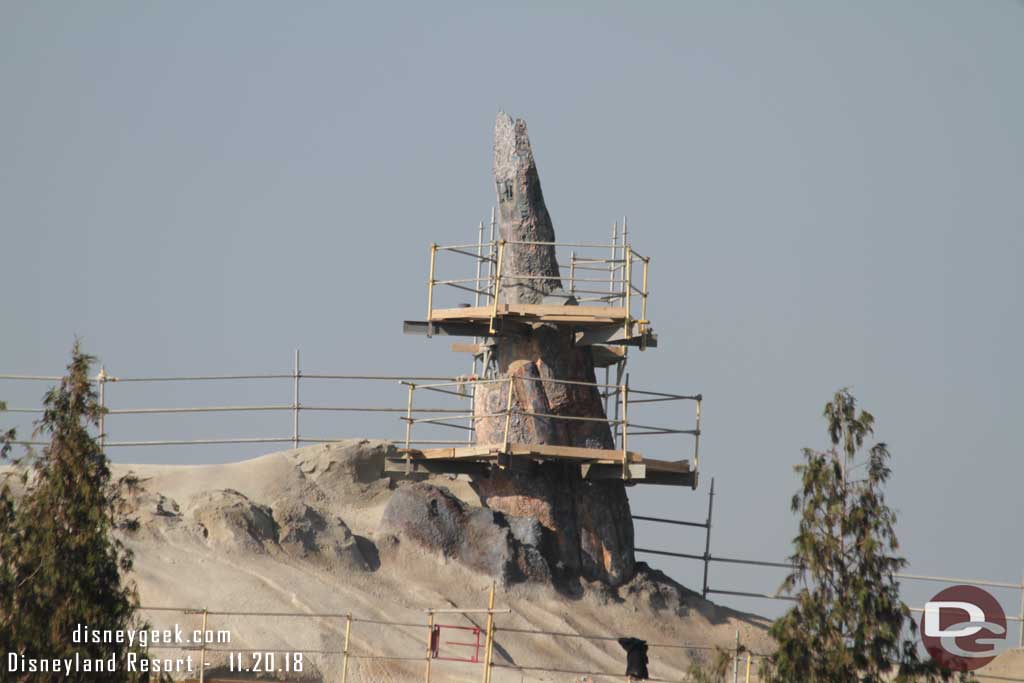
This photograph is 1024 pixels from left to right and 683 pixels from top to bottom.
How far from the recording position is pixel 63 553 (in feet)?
57.6

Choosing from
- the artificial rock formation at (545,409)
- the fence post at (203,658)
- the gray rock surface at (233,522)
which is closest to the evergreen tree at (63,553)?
the fence post at (203,658)

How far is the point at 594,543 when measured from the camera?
2758 centimetres

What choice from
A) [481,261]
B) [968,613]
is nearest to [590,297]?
[481,261]

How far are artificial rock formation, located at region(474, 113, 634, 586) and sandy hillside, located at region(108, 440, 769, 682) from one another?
65 centimetres

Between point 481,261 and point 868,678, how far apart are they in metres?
12.2

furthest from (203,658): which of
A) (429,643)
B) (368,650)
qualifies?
(368,650)

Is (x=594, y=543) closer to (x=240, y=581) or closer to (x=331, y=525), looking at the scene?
(x=331, y=525)

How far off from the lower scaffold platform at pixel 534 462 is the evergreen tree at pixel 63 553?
908cm

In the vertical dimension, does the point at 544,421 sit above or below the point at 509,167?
below

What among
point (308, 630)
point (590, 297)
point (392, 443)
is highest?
point (590, 297)

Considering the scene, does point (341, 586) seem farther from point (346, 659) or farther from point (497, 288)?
point (497, 288)

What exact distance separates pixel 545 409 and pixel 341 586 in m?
4.28

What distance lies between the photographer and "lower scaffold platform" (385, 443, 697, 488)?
26.4 metres

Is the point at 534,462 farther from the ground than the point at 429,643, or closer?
farther from the ground
